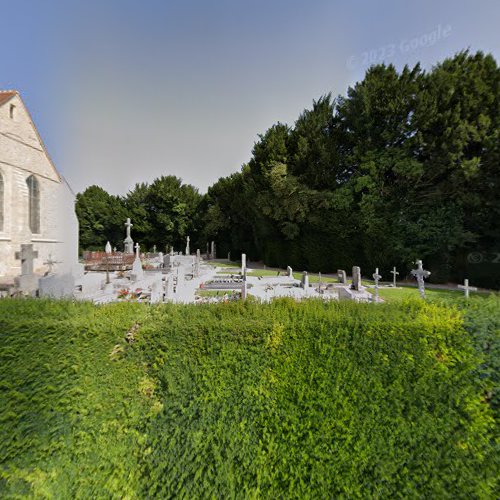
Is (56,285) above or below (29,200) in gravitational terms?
below

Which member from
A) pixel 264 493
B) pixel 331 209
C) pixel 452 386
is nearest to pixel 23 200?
pixel 264 493

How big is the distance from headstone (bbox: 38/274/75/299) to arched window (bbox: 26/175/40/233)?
8578 mm

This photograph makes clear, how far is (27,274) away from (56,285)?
5.40 ft

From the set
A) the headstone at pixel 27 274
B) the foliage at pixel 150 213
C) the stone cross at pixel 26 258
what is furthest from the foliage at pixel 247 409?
the foliage at pixel 150 213

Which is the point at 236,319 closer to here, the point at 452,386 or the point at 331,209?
the point at 452,386

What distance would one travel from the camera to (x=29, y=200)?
47.5 ft

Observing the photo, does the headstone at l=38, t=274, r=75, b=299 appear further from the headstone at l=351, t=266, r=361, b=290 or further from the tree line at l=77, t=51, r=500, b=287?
the tree line at l=77, t=51, r=500, b=287

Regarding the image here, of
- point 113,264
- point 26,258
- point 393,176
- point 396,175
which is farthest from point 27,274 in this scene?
point 393,176

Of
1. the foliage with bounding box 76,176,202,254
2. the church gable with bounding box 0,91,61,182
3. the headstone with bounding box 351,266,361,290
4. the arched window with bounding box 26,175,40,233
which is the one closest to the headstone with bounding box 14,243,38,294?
the arched window with bounding box 26,175,40,233

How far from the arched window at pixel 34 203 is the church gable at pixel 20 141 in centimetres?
53

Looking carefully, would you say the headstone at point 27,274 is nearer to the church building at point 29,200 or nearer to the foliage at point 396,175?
the church building at point 29,200

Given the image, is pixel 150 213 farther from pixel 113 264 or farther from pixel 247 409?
pixel 247 409

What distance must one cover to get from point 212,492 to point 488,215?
22945 mm

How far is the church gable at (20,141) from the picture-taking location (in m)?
13.1
